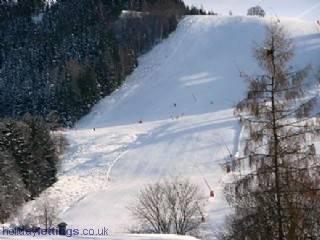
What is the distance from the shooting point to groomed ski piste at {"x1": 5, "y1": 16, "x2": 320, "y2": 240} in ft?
136

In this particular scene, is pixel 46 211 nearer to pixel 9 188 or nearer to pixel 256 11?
pixel 9 188

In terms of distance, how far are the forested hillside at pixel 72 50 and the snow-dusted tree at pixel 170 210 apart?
39309mm

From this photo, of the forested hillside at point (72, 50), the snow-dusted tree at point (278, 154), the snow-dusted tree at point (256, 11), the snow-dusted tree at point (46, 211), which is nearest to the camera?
the snow-dusted tree at point (278, 154)

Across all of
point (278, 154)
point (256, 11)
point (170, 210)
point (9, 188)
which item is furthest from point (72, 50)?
point (278, 154)

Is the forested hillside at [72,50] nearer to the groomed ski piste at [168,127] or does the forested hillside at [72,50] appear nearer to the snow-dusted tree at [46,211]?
the groomed ski piste at [168,127]

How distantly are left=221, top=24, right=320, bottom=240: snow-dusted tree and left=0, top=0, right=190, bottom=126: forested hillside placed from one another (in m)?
61.5

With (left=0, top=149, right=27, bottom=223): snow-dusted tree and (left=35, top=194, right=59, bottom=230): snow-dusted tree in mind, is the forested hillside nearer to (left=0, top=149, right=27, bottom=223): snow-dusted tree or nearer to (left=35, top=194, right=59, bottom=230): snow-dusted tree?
(left=0, top=149, right=27, bottom=223): snow-dusted tree

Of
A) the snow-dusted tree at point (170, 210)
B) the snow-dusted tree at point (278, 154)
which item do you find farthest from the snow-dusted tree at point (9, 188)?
the snow-dusted tree at point (278, 154)

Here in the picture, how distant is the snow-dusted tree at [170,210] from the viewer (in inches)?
1366

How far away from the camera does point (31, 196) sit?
150 feet

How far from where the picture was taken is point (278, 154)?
50.2ft

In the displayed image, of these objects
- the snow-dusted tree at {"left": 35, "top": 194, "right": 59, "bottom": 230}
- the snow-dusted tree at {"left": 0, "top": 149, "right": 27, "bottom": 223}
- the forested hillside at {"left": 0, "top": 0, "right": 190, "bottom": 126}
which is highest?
the forested hillside at {"left": 0, "top": 0, "right": 190, "bottom": 126}

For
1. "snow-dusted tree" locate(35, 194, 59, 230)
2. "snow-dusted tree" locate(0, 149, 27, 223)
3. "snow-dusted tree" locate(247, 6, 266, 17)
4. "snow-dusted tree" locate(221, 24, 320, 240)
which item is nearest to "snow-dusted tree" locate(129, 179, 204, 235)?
"snow-dusted tree" locate(35, 194, 59, 230)

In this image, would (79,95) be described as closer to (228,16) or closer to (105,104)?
(105,104)
